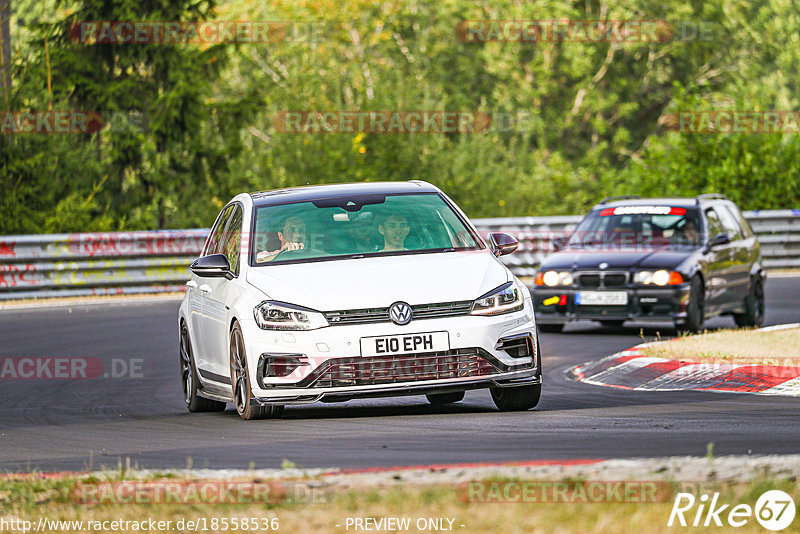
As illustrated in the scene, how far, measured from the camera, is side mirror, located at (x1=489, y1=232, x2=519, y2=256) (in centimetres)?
1104

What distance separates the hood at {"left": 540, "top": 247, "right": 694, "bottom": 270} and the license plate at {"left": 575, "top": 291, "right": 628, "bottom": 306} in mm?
304

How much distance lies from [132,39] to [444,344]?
2606 centimetres

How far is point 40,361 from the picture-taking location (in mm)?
16078

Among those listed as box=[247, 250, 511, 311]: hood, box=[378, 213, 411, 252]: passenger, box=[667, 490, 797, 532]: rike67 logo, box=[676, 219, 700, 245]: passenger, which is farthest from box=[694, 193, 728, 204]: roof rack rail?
box=[667, 490, 797, 532]: rike67 logo

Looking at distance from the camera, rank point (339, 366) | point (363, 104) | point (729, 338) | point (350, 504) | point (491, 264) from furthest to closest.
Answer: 1. point (363, 104)
2. point (729, 338)
3. point (491, 264)
4. point (339, 366)
5. point (350, 504)

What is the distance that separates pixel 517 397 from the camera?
10.4 m

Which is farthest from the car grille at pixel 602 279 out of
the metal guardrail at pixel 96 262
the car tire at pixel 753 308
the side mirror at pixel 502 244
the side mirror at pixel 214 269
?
the metal guardrail at pixel 96 262

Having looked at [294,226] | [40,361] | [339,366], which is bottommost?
[40,361]

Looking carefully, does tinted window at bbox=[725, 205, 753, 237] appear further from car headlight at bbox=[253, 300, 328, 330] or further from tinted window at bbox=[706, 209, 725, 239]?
car headlight at bbox=[253, 300, 328, 330]

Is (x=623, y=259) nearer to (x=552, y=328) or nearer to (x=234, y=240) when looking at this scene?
(x=552, y=328)

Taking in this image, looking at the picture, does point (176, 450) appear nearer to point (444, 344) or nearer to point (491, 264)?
point (444, 344)

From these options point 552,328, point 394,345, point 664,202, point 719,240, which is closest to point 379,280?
point 394,345

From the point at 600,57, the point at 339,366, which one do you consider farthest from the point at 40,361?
the point at 600,57

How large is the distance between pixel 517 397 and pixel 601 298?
750 centimetres
